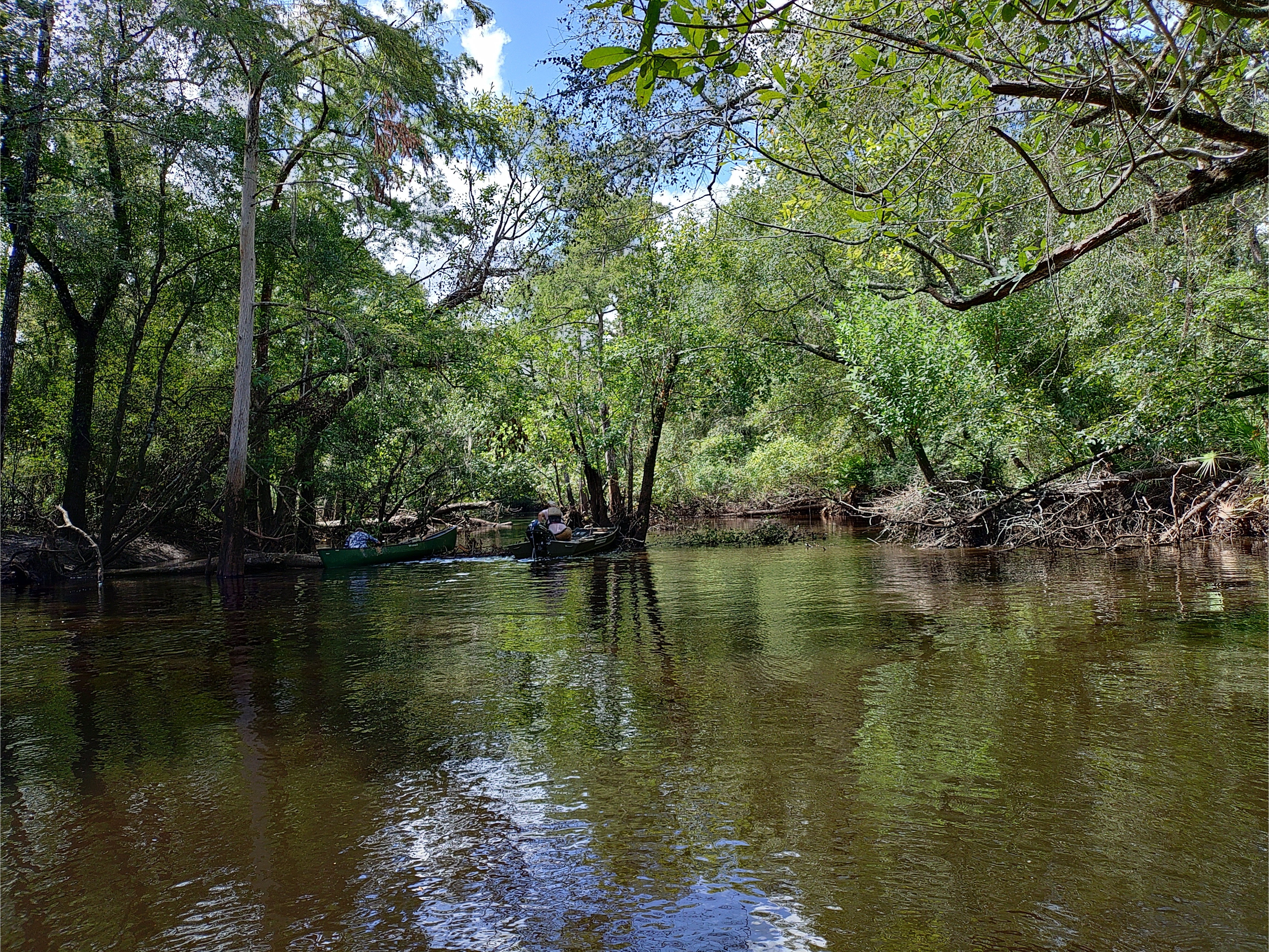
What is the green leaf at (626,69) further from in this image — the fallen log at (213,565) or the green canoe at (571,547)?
the fallen log at (213,565)

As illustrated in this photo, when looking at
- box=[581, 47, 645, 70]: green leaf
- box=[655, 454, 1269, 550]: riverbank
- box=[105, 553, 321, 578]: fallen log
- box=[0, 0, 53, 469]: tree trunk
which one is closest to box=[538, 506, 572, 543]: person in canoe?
box=[105, 553, 321, 578]: fallen log

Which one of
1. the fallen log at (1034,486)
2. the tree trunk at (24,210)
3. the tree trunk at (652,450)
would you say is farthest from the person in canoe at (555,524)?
the tree trunk at (24,210)

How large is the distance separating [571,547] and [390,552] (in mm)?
4558

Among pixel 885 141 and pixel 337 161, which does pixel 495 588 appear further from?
pixel 337 161

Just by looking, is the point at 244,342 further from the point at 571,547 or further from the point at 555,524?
the point at 571,547

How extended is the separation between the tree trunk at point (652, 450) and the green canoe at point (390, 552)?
5433 millimetres

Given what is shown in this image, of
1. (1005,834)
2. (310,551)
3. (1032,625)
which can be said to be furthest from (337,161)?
(1005,834)

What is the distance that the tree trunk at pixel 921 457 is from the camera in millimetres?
17812

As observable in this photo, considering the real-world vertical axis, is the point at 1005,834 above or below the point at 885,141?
below

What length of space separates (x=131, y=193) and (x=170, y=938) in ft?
53.6

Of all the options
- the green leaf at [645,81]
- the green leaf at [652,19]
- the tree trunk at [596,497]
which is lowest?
the tree trunk at [596,497]

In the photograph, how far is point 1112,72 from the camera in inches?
186

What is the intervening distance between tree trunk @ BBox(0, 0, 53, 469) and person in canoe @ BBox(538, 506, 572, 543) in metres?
11.0

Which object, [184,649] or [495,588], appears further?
[495,588]
